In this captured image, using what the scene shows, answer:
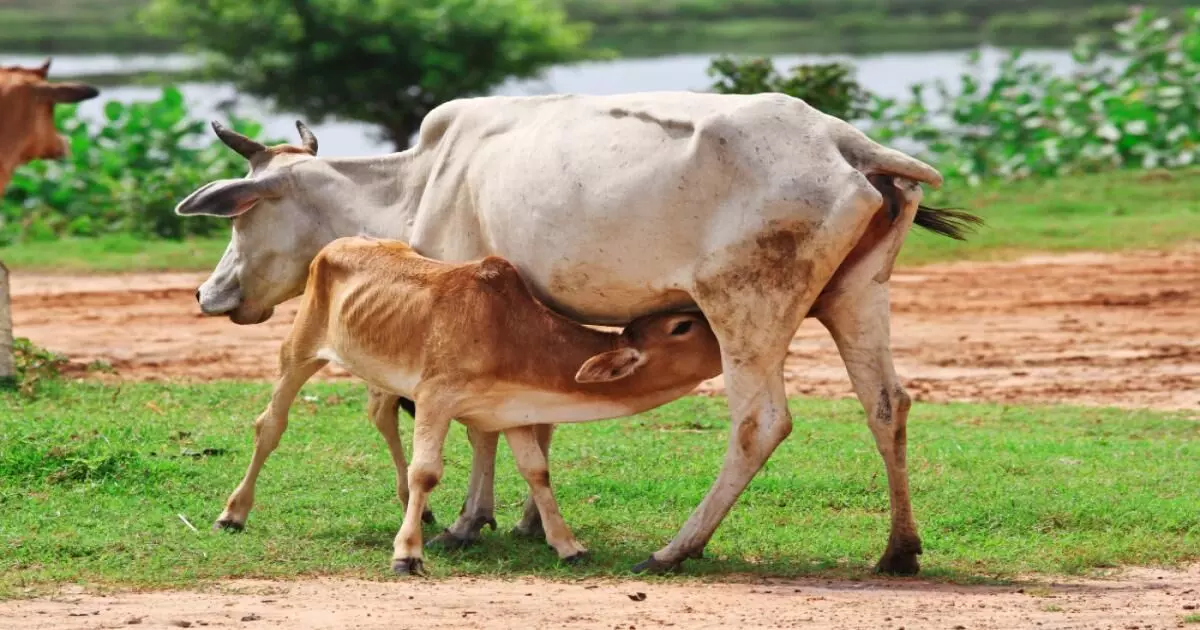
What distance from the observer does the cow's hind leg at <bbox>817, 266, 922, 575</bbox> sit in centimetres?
670

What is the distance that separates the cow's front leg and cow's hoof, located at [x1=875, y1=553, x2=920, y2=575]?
4.94 feet

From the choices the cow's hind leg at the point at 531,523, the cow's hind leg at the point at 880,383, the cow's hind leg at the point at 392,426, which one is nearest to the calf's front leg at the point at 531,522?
the cow's hind leg at the point at 531,523

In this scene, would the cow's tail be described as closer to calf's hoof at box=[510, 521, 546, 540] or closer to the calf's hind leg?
the calf's hind leg

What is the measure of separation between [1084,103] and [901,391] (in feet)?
43.4

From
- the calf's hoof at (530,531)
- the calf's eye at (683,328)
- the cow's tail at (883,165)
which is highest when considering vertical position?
the cow's tail at (883,165)

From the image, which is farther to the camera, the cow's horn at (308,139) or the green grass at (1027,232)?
the green grass at (1027,232)

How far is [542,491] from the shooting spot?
22.2ft

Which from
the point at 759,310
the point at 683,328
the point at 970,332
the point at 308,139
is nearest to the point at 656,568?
the point at 683,328

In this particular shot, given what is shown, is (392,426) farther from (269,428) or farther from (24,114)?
(24,114)

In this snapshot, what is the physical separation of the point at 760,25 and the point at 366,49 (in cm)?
1637

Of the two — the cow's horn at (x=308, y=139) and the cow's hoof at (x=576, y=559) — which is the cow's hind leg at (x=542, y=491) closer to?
the cow's hoof at (x=576, y=559)

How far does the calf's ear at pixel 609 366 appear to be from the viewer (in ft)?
21.1

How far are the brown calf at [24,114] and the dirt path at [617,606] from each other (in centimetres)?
566

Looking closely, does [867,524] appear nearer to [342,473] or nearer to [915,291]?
[342,473]
